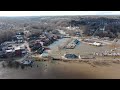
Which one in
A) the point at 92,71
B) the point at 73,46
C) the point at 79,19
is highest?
the point at 79,19
